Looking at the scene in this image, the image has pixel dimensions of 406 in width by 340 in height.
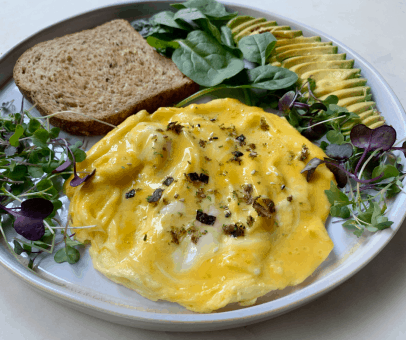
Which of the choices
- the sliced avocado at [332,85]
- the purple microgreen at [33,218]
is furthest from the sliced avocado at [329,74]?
the purple microgreen at [33,218]

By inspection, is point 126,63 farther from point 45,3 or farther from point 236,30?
point 45,3

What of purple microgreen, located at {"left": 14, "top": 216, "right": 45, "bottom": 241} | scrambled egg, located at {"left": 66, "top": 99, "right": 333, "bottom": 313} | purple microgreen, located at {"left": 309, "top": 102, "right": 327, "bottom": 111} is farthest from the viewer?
purple microgreen, located at {"left": 309, "top": 102, "right": 327, "bottom": 111}

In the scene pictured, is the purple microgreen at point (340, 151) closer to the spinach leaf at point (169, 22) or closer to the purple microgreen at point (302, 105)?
the purple microgreen at point (302, 105)

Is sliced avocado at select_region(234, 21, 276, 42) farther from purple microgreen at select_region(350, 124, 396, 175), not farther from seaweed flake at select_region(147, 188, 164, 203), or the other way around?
seaweed flake at select_region(147, 188, 164, 203)

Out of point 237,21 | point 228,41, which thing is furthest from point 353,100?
point 237,21

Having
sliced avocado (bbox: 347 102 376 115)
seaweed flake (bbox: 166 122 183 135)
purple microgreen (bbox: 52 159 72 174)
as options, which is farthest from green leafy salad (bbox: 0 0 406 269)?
seaweed flake (bbox: 166 122 183 135)

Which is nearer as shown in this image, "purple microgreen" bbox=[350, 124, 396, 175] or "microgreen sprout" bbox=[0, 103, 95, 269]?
"microgreen sprout" bbox=[0, 103, 95, 269]

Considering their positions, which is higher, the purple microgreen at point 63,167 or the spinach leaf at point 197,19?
the spinach leaf at point 197,19
